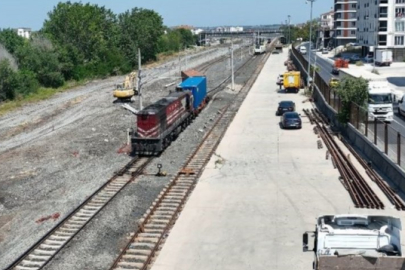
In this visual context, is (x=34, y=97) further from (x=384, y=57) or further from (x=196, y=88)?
(x=384, y=57)

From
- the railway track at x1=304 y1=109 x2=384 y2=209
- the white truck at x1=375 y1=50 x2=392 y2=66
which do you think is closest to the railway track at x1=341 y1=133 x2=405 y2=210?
the railway track at x1=304 y1=109 x2=384 y2=209

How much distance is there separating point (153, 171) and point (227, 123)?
1502 centimetres

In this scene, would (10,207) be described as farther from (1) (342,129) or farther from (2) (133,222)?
(1) (342,129)

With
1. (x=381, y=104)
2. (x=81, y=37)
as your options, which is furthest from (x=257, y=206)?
(x=81, y=37)

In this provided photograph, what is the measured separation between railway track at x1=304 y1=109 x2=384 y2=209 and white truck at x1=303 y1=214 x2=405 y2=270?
23.6ft

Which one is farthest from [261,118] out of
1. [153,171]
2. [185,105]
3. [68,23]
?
[68,23]

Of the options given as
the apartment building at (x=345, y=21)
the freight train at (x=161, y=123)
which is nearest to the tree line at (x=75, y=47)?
the freight train at (x=161, y=123)

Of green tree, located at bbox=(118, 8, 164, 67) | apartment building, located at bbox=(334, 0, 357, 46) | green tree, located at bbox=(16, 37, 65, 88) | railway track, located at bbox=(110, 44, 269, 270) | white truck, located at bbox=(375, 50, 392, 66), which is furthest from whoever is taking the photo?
apartment building, located at bbox=(334, 0, 357, 46)

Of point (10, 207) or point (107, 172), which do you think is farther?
point (107, 172)

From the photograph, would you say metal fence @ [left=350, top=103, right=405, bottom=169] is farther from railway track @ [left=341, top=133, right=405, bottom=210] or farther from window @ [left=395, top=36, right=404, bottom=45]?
window @ [left=395, top=36, right=404, bottom=45]

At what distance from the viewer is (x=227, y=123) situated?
139ft

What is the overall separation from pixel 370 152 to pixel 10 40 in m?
67.8

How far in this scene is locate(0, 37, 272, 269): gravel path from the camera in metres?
18.8

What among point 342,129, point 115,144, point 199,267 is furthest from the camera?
point 342,129
